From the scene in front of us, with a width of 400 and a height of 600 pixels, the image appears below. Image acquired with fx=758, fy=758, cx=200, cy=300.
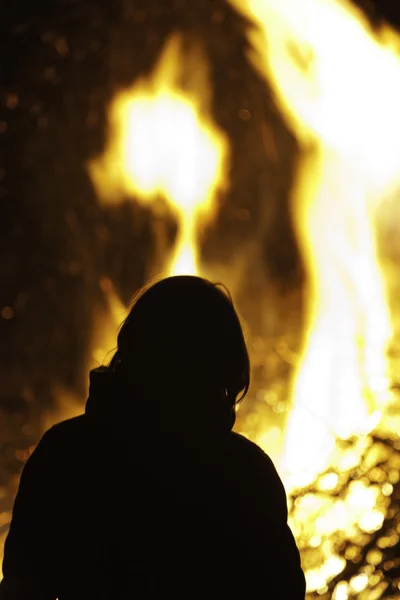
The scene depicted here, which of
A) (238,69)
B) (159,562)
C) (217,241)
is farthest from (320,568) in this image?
(238,69)

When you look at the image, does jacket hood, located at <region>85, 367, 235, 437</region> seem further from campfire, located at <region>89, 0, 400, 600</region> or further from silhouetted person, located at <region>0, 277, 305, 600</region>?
campfire, located at <region>89, 0, 400, 600</region>

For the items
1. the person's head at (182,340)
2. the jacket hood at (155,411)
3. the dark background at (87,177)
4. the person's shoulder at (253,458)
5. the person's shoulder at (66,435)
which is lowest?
the dark background at (87,177)

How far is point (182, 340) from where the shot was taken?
1.20 m

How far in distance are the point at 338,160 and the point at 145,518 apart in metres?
4.39

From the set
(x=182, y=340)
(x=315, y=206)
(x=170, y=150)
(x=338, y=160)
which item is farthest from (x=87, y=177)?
(x=182, y=340)

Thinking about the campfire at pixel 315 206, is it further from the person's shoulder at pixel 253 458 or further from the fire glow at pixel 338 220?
the person's shoulder at pixel 253 458

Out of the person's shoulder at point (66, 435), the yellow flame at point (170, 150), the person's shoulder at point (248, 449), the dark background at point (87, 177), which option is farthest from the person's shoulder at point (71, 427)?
the yellow flame at point (170, 150)

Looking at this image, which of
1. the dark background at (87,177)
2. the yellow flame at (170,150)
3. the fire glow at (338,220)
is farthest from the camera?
the yellow flame at (170,150)

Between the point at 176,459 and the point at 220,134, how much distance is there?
5086 mm

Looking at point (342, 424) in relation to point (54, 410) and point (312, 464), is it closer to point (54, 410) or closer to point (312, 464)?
point (312, 464)

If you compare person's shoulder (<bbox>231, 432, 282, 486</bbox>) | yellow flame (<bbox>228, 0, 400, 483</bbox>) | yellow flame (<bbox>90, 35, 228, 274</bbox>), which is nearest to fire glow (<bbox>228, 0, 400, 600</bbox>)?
yellow flame (<bbox>228, 0, 400, 483</bbox>)

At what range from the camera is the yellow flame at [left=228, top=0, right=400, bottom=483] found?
14.3ft

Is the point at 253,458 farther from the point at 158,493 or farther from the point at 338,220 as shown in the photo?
the point at 338,220

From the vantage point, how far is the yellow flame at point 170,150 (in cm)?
526
